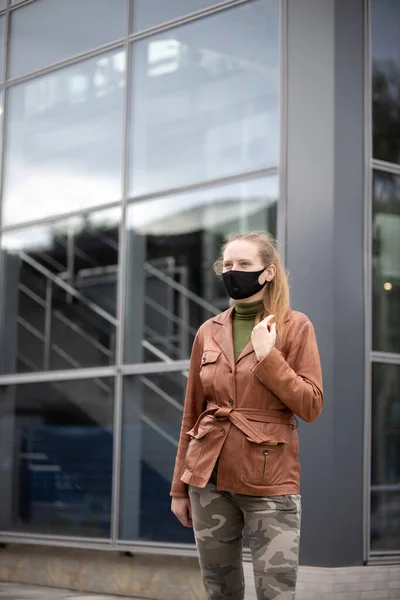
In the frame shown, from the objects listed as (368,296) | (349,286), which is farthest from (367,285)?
(349,286)

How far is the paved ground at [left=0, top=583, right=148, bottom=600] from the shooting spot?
28.1 ft

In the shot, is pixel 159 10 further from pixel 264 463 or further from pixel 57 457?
pixel 264 463

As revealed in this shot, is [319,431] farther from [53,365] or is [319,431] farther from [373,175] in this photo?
[53,365]

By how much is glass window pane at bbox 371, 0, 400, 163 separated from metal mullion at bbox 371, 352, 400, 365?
4.95 feet

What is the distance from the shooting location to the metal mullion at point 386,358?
780 cm

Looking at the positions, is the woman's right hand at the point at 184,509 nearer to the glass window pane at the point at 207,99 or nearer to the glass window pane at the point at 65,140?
the glass window pane at the point at 207,99

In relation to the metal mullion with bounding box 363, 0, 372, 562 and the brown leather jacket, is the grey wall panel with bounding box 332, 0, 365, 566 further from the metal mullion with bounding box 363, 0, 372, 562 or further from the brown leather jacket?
the brown leather jacket

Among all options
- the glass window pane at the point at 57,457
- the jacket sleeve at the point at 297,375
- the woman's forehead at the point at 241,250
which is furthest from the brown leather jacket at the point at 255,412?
the glass window pane at the point at 57,457

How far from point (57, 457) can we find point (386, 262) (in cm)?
374

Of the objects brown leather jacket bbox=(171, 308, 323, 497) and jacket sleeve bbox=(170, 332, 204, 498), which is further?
jacket sleeve bbox=(170, 332, 204, 498)

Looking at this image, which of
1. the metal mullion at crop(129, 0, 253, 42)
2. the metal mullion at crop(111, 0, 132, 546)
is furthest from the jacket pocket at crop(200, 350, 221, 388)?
the metal mullion at crop(129, 0, 253, 42)

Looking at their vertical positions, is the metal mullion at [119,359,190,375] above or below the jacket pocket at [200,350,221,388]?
above

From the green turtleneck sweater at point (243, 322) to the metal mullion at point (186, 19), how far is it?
4.79m

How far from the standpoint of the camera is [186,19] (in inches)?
357
